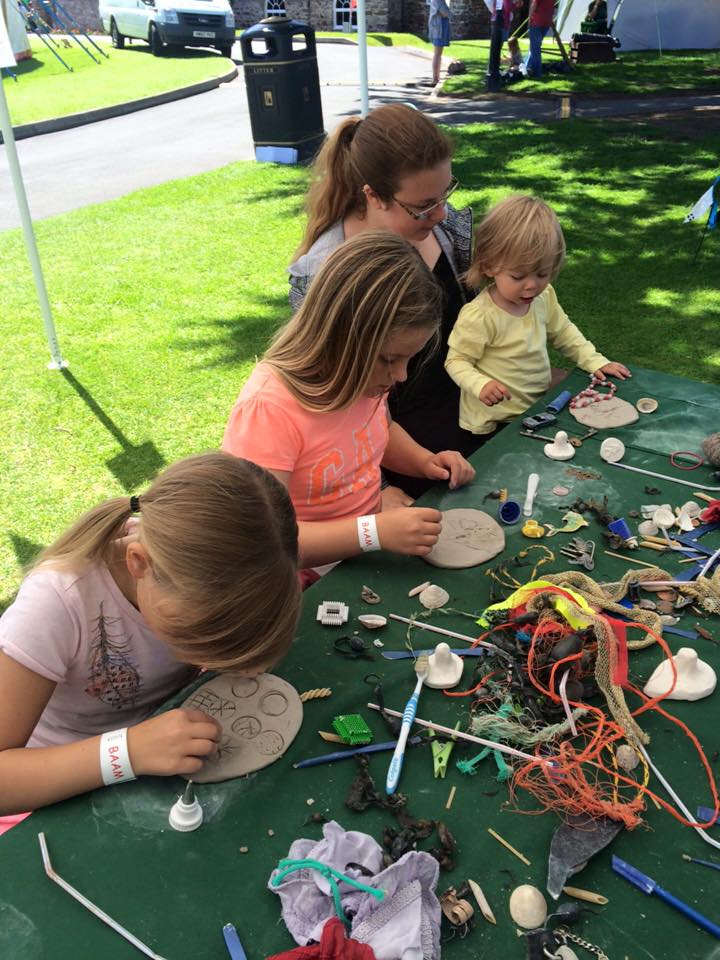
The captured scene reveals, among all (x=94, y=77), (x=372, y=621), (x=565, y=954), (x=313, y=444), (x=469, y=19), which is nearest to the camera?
(x=565, y=954)

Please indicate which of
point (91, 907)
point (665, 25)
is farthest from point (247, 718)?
point (665, 25)

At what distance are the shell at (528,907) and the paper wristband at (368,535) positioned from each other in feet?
2.82

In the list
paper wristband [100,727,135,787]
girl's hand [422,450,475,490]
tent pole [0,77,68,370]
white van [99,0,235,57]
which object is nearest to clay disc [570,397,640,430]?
girl's hand [422,450,475,490]

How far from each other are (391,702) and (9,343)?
4363 millimetres

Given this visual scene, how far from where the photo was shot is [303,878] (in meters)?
1.18

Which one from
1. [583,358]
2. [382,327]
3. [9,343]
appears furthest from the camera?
[9,343]

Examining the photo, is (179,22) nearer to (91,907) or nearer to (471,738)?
(471,738)

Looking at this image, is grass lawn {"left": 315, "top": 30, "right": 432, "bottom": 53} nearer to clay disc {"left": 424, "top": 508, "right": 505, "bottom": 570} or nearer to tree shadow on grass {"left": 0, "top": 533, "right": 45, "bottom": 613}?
tree shadow on grass {"left": 0, "top": 533, "right": 45, "bottom": 613}

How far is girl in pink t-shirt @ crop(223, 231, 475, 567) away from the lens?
72.6 inches

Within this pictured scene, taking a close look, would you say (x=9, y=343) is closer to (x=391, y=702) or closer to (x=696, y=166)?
(x=391, y=702)

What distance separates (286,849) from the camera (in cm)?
124

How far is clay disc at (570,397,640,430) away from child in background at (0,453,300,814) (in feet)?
4.29

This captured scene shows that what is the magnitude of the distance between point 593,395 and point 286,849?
70.9 inches

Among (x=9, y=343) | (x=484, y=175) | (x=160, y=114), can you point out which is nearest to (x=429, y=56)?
(x=160, y=114)
